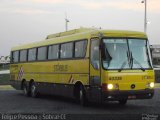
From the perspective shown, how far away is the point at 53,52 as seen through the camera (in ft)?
82.6

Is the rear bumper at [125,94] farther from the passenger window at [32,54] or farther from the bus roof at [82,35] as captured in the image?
the passenger window at [32,54]

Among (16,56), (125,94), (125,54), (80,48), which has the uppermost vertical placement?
(16,56)

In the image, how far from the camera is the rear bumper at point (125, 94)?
1919 centimetres

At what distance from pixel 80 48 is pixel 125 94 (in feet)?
11.2

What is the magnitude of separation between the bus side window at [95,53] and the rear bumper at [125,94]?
121 cm

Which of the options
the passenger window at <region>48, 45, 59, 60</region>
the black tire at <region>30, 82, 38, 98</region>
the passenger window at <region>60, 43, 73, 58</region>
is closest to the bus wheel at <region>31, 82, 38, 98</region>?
the black tire at <region>30, 82, 38, 98</region>

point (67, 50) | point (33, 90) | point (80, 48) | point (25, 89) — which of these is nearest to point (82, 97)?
point (80, 48)

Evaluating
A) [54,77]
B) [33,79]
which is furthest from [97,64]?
[33,79]

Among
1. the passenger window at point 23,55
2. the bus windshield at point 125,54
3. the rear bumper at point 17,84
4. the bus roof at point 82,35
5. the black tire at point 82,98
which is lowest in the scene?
the black tire at point 82,98

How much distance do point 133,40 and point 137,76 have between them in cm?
161

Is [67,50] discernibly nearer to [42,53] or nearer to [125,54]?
[42,53]

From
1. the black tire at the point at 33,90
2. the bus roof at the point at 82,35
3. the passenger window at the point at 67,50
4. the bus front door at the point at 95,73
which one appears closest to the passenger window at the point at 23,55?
the bus roof at the point at 82,35

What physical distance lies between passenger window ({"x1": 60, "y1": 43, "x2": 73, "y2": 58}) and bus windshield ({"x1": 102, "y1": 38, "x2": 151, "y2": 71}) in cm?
312

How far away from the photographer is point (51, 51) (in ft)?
83.7
